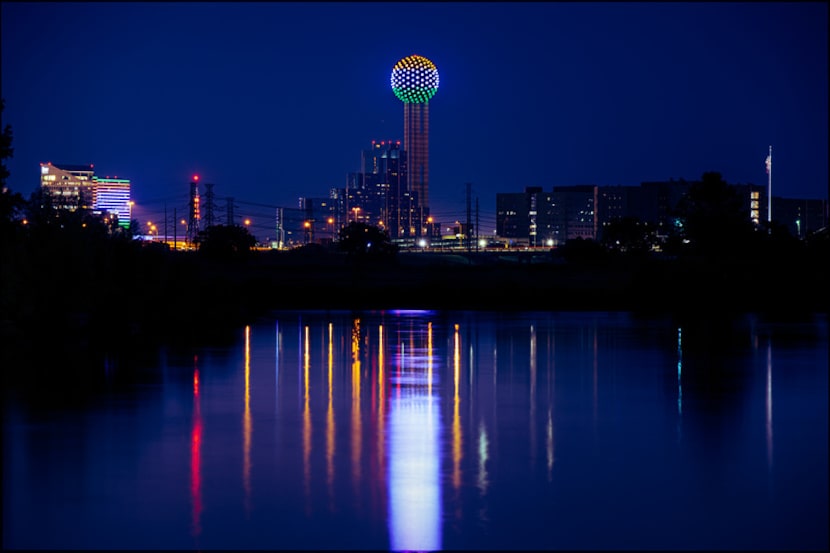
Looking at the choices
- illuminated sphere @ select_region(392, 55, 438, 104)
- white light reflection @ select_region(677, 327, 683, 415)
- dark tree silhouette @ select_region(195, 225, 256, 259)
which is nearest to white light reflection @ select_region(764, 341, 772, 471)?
white light reflection @ select_region(677, 327, 683, 415)

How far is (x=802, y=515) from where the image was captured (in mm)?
10891

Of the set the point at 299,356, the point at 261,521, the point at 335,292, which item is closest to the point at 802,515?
the point at 261,521

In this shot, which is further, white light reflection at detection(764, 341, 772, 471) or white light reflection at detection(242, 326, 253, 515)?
white light reflection at detection(764, 341, 772, 471)

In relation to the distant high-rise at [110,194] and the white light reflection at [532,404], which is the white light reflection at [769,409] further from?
the distant high-rise at [110,194]

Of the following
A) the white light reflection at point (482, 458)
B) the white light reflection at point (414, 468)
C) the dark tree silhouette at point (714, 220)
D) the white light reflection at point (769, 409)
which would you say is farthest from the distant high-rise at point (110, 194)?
the white light reflection at point (482, 458)

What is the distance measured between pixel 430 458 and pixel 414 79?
103 meters

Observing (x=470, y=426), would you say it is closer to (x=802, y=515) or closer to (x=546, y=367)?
(x=802, y=515)

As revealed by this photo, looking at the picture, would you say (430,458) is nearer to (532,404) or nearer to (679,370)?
(532,404)

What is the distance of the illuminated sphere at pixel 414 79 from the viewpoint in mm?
113625

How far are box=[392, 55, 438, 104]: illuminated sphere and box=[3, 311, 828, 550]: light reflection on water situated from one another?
89611 mm

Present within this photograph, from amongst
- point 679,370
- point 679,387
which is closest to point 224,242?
point 679,370

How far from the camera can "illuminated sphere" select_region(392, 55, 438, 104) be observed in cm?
11362

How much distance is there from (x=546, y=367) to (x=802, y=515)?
47.5 ft

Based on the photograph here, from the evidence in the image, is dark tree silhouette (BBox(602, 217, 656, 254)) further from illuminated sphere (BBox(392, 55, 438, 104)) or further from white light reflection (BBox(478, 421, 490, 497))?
white light reflection (BBox(478, 421, 490, 497))
